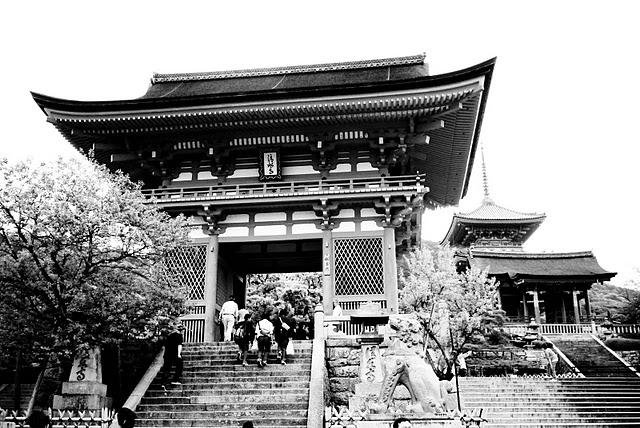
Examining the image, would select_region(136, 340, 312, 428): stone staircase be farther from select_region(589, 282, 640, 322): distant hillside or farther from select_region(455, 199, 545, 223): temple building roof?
select_region(455, 199, 545, 223): temple building roof

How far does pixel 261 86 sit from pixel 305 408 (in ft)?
50.8

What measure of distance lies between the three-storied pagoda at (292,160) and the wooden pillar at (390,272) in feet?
0.14

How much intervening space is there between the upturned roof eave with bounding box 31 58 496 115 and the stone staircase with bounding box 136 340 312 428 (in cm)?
813

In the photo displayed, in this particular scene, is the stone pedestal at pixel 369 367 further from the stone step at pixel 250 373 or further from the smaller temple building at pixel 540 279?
the smaller temple building at pixel 540 279

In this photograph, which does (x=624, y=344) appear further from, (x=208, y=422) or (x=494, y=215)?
(x=208, y=422)

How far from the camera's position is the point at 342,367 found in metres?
15.2

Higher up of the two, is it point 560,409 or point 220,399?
point 220,399

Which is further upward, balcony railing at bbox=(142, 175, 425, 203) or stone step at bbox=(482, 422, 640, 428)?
balcony railing at bbox=(142, 175, 425, 203)

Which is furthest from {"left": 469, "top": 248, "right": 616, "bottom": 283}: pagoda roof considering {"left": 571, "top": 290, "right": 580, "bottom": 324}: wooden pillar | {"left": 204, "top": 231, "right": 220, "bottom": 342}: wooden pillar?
{"left": 204, "top": 231, "right": 220, "bottom": 342}: wooden pillar

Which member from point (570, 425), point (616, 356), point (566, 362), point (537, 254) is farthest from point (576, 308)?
point (570, 425)

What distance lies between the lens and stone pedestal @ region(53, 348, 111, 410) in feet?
44.0

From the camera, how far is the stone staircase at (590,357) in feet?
82.8

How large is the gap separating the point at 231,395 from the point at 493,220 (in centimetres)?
3436

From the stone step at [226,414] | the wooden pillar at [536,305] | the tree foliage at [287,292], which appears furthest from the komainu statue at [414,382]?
the tree foliage at [287,292]
